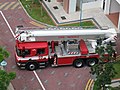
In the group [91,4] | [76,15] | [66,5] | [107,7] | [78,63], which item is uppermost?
[66,5]

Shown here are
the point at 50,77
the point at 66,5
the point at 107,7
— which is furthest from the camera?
the point at 66,5

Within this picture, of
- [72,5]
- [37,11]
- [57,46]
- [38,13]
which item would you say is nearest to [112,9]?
[72,5]

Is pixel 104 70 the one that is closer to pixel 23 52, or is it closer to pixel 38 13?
pixel 23 52

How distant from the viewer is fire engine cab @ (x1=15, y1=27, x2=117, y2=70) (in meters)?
37.3

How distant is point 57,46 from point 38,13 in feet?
37.5

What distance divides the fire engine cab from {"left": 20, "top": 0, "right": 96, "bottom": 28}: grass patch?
8142mm

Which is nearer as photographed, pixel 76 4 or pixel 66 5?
pixel 66 5

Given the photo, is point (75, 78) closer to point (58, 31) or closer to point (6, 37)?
point (58, 31)

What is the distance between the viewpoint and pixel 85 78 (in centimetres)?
3750

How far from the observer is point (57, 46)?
39.0m

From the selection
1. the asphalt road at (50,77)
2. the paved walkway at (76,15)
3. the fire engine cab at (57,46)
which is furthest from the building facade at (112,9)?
the asphalt road at (50,77)

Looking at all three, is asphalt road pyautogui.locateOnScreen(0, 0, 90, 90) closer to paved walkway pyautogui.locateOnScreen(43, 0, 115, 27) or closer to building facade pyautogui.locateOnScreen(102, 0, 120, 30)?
paved walkway pyautogui.locateOnScreen(43, 0, 115, 27)

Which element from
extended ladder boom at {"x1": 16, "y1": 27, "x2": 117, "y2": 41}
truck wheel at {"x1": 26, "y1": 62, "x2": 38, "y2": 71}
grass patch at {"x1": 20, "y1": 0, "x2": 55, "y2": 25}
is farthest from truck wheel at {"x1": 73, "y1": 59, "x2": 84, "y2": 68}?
grass patch at {"x1": 20, "y1": 0, "x2": 55, "y2": 25}

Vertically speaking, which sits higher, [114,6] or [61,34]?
[61,34]
